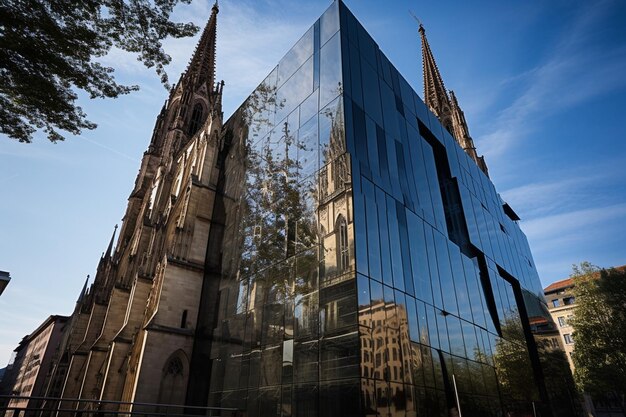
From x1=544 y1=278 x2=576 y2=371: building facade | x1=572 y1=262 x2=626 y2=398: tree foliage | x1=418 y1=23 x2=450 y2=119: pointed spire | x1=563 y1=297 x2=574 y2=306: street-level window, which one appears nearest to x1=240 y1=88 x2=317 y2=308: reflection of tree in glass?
x1=572 y1=262 x2=626 y2=398: tree foliage

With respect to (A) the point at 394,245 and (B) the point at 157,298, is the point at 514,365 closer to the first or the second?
(A) the point at 394,245

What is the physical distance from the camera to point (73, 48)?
27.9 feet

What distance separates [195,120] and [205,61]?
12.4 metres

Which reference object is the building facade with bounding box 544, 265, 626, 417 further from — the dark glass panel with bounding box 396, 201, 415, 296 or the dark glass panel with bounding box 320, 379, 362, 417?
the dark glass panel with bounding box 320, 379, 362, 417

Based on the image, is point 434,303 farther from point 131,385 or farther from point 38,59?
point 38,59

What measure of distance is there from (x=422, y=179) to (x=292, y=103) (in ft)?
26.1

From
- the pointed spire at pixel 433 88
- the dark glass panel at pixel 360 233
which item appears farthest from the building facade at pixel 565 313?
the dark glass panel at pixel 360 233

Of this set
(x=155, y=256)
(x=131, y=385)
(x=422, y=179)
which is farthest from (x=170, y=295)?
(x=422, y=179)

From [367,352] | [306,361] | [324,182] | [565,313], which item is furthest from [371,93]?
[565,313]

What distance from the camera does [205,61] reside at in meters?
53.0

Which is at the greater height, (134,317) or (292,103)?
(292,103)

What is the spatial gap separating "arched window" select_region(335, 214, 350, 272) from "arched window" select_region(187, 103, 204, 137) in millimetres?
37096

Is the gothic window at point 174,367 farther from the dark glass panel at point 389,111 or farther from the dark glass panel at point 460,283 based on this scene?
the dark glass panel at point 389,111

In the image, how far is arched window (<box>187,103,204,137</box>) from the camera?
148 ft
